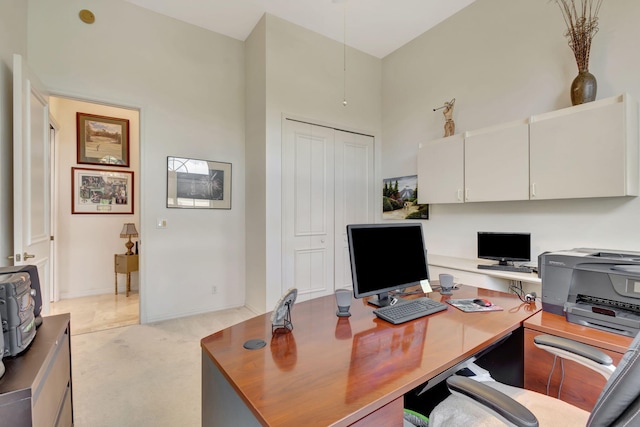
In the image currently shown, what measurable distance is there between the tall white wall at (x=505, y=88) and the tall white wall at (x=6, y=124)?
3889mm

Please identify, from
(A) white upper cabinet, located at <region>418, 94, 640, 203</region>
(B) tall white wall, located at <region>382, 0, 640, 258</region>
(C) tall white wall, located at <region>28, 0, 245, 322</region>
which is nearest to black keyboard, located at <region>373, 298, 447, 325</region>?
(A) white upper cabinet, located at <region>418, 94, 640, 203</region>

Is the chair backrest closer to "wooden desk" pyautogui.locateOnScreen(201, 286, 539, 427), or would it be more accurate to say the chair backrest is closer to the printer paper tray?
"wooden desk" pyautogui.locateOnScreen(201, 286, 539, 427)

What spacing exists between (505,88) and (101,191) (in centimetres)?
535

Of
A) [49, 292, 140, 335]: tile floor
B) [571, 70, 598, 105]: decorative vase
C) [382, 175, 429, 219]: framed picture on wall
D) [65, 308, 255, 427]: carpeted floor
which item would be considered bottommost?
[65, 308, 255, 427]: carpeted floor

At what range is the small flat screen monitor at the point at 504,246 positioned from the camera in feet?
9.00

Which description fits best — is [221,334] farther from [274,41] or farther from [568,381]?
[274,41]

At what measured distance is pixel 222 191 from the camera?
3.72 metres

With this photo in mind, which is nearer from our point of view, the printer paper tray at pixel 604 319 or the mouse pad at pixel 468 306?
the printer paper tray at pixel 604 319

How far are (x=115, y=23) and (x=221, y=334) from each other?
3.54 meters

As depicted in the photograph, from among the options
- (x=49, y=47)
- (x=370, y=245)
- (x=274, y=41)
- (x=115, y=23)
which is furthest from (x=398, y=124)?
(x=49, y=47)

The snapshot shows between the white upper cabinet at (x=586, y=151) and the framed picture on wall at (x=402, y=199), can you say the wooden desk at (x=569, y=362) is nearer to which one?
the white upper cabinet at (x=586, y=151)

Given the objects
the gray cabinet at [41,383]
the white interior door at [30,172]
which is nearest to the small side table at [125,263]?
the white interior door at [30,172]

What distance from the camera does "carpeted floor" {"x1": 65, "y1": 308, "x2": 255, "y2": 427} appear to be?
1833 mm

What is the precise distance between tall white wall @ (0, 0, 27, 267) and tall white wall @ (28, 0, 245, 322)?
56 centimetres
